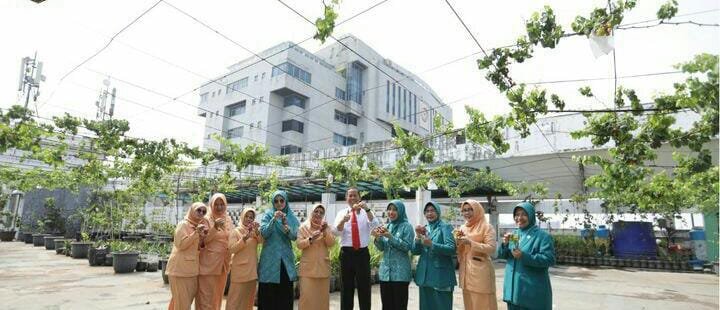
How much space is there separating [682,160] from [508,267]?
2638 mm

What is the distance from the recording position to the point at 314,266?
409 cm

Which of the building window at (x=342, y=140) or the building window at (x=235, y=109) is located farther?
the building window at (x=342, y=140)

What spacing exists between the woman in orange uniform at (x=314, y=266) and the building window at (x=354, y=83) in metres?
35.3

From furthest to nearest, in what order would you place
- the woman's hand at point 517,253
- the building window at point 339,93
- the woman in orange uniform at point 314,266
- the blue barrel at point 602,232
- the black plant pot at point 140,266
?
the building window at point 339,93 → the blue barrel at point 602,232 → the black plant pot at point 140,266 → the woman in orange uniform at point 314,266 → the woman's hand at point 517,253

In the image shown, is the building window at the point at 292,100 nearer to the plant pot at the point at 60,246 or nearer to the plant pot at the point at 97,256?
the plant pot at the point at 60,246

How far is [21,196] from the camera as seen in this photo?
18.0 m

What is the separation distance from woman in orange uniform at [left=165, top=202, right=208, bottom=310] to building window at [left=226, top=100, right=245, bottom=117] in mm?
34853

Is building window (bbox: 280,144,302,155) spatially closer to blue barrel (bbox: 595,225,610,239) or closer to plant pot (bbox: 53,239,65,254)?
plant pot (bbox: 53,239,65,254)

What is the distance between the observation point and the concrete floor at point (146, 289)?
19.0 ft

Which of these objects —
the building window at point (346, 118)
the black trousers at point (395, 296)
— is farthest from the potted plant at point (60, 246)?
the building window at point (346, 118)

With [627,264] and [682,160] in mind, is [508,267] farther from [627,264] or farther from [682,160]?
[627,264]

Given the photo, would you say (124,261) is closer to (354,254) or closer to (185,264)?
(185,264)

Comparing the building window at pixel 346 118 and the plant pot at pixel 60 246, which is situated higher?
the building window at pixel 346 118

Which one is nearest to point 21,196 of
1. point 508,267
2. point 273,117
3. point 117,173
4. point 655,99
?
point 117,173
